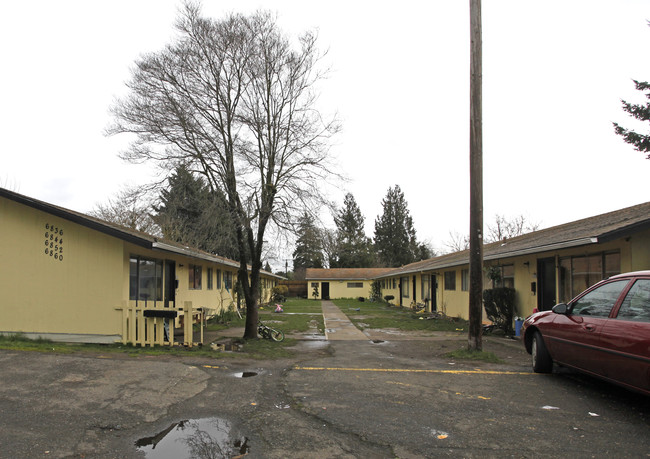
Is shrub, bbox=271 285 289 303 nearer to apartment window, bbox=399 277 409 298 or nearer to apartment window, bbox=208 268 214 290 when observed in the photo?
apartment window, bbox=399 277 409 298

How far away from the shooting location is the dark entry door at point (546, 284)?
12.3m

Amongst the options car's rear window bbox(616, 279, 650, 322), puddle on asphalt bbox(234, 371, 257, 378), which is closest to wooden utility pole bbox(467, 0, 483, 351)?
car's rear window bbox(616, 279, 650, 322)

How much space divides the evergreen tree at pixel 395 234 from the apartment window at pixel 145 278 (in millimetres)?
54840

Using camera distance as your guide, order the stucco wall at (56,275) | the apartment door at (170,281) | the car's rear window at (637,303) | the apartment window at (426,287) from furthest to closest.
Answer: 1. the apartment window at (426,287)
2. the apartment door at (170,281)
3. the stucco wall at (56,275)
4. the car's rear window at (637,303)

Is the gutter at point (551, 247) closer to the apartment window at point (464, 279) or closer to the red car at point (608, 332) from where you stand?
the red car at point (608, 332)

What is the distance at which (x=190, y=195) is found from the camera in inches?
515

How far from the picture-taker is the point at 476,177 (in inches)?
381

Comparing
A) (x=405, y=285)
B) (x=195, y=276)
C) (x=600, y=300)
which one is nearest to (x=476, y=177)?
(x=600, y=300)

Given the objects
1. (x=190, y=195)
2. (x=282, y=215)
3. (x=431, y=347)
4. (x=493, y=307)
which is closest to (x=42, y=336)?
(x=190, y=195)

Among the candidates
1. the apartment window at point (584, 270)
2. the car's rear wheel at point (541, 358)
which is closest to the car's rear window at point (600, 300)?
the car's rear wheel at point (541, 358)

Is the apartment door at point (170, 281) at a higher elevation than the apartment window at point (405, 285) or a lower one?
higher

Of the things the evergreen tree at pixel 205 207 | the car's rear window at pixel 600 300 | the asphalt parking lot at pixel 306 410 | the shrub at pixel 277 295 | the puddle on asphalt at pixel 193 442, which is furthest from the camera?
the shrub at pixel 277 295

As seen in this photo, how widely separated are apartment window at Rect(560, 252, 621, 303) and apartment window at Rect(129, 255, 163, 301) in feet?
34.7

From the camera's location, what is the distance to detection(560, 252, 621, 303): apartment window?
9.95 m
